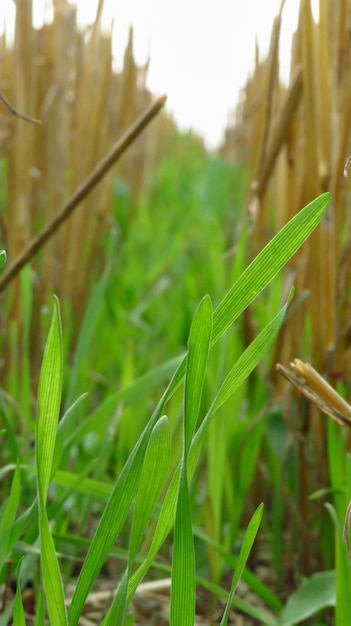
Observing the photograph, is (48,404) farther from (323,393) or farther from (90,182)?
(90,182)

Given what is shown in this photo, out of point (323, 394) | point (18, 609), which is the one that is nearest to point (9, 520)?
point (18, 609)

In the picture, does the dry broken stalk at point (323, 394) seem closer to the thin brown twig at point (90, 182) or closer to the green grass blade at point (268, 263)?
the green grass blade at point (268, 263)

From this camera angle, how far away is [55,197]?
984 mm

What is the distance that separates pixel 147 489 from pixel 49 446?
0.05 meters

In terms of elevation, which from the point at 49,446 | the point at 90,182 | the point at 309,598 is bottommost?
the point at 309,598

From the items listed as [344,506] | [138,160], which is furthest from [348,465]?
[138,160]

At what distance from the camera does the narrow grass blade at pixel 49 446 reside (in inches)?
12.9

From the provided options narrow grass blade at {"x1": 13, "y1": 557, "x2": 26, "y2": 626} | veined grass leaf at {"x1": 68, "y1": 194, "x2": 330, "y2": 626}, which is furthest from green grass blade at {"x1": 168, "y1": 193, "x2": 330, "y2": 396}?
narrow grass blade at {"x1": 13, "y1": 557, "x2": 26, "y2": 626}

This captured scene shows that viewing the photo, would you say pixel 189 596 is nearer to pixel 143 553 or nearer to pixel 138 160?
pixel 143 553

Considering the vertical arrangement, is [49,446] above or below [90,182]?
below

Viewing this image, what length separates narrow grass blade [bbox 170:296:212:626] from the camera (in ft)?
1.02

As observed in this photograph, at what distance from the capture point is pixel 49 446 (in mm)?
344

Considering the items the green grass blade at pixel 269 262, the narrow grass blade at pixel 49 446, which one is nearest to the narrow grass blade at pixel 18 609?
the narrow grass blade at pixel 49 446

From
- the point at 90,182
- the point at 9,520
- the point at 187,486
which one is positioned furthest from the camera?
the point at 90,182
